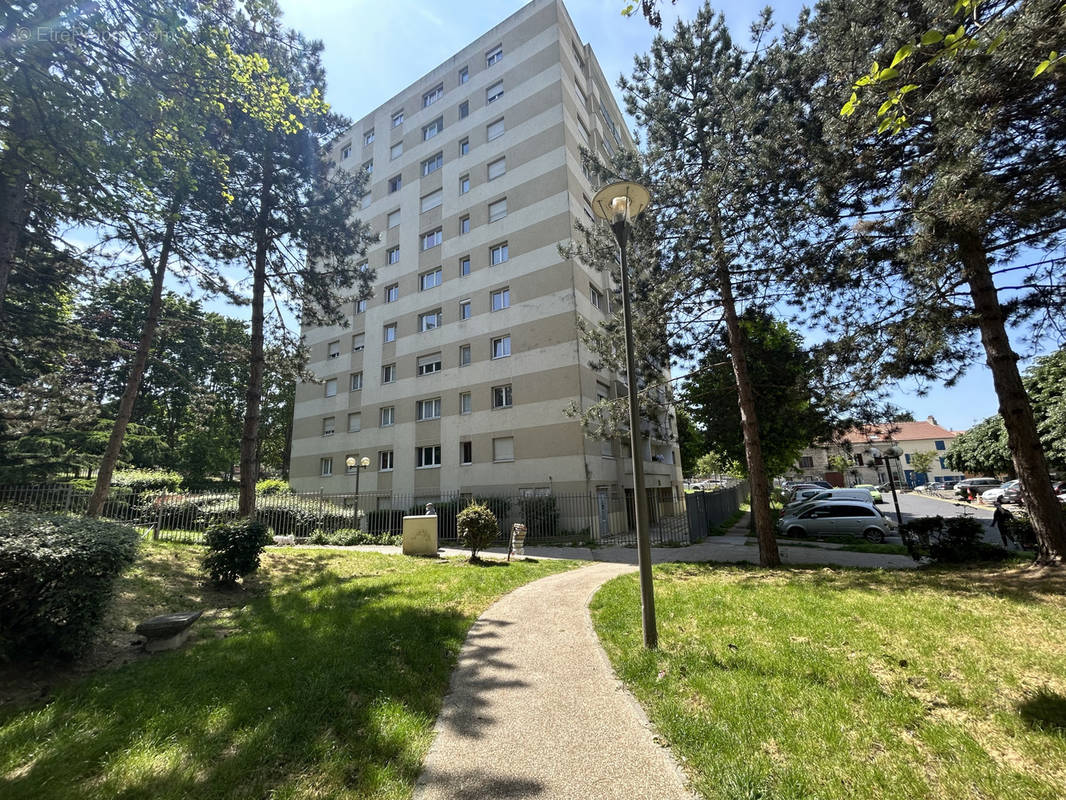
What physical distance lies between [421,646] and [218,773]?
8.15ft

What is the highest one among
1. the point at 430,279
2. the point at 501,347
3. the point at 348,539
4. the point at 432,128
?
the point at 432,128

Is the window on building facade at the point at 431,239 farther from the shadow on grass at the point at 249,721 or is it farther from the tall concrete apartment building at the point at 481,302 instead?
the shadow on grass at the point at 249,721

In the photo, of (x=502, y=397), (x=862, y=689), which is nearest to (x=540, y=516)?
(x=502, y=397)

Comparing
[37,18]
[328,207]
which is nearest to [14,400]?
[328,207]

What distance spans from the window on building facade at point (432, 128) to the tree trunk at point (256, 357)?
1643 cm

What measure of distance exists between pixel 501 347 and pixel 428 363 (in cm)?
481

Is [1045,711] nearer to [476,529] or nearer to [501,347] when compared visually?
[476,529]

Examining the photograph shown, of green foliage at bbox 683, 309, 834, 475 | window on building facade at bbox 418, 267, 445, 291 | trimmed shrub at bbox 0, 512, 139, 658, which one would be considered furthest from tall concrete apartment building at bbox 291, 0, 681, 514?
trimmed shrub at bbox 0, 512, 139, 658

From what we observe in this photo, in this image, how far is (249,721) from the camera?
3.41 meters

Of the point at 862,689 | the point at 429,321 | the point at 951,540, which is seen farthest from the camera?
the point at 429,321

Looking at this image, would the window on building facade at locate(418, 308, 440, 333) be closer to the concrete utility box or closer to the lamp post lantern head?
the concrete utility box

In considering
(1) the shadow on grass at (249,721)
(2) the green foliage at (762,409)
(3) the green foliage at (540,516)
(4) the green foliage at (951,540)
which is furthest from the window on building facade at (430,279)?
(4) the green foliage at (951,540)

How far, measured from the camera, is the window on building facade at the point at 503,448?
21000 mm

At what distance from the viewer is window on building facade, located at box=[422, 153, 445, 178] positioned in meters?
26.8
